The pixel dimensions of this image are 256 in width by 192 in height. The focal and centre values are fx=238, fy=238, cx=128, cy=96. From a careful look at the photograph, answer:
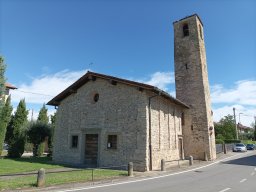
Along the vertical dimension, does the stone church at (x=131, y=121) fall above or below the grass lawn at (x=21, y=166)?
above

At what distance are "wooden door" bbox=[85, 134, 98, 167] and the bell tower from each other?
10806 millimetres

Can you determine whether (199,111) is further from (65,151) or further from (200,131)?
(65,151)

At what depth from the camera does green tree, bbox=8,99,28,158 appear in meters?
23.7

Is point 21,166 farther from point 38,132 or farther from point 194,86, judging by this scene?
point 194,86

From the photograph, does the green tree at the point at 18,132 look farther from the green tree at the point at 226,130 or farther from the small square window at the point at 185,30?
the green tree at the point at 226,130

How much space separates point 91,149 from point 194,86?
43.6 feet

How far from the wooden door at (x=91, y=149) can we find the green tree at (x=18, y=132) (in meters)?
9.13

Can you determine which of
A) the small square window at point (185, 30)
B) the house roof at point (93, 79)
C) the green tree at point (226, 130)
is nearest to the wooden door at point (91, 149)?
the house roof at point (93, 79)

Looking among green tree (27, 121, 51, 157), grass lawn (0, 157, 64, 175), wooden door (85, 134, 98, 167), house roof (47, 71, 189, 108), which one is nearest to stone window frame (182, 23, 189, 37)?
house roof (47, 71, 189, 108)

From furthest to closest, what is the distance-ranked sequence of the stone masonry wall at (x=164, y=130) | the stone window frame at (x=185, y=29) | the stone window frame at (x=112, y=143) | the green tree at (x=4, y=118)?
the stone window frame at (x=185, y=29) → the green tree at (x=4, y=118) → the stone window frame at (x=112, y=143) → the stone masonry wall at (x=164, y=130)

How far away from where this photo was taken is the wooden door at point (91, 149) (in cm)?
1843

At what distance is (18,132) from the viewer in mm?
26250

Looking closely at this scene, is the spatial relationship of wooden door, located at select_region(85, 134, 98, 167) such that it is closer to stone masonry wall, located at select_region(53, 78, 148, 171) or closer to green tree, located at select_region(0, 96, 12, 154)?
stone masonry wall, located at select_region(53, 78, 148, 171)

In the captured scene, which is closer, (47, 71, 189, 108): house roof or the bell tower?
(47, 71, 189, 108): house roof
